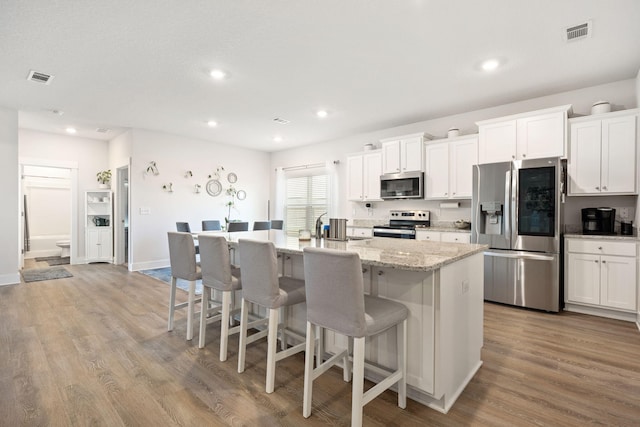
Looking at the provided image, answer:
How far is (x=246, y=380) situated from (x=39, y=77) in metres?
4.08

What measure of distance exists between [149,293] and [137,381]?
248 cm

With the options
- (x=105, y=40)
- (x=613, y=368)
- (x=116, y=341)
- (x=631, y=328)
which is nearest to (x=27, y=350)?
(x=116, y=341)

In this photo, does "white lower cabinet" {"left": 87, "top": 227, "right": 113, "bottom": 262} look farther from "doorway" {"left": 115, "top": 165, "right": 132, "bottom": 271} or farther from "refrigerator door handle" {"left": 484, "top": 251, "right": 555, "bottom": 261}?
"refrigerator door handle" {"left": 484, "top": 251, "right": 555, "bottom": 261}

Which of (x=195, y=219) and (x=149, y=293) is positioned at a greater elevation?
(x=195, y=219)

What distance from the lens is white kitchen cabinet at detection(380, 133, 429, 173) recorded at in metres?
4.93

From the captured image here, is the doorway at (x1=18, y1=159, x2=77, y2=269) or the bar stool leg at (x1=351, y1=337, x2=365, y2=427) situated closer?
the bar stool leg at (x1=351, y1=337, x2=365, y2=427)

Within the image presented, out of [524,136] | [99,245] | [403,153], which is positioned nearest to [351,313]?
[524,136]

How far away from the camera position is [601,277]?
3373mm

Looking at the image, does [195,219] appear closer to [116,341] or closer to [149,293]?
[149,293]

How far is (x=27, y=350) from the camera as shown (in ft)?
8.51

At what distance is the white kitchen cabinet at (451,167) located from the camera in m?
4.46

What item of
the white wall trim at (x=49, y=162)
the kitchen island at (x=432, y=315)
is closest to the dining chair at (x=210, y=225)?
the white wall trim at (x=49, y=162)

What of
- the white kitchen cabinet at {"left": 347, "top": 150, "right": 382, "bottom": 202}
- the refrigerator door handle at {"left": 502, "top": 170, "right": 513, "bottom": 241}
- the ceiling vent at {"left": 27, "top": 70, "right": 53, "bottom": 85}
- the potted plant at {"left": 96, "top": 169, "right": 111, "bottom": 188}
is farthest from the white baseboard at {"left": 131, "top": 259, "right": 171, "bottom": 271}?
the refrigerator door handle at {"left": 502, "top": 170, "right": 513, "bottom": 241}

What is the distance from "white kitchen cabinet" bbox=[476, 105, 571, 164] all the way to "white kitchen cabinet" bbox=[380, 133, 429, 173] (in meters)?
0.89
